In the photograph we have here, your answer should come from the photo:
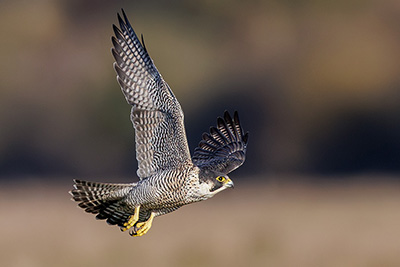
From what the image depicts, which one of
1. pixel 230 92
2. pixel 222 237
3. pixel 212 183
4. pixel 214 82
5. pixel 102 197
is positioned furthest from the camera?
pixel 214 82

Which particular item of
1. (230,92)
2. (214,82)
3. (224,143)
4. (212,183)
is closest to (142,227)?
(212,183)

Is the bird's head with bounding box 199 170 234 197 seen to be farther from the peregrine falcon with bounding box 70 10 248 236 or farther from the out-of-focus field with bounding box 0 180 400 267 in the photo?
the out-of-focus field with bounding box 0 180 400 267

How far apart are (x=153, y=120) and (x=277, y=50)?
24944mm

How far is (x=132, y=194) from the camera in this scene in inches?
333

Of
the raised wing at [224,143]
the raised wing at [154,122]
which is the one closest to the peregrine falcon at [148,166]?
the raised wing at [154,122]

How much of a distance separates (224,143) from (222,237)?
348cm

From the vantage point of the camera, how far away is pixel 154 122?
8664 millimetres

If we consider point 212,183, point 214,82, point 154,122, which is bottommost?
point 214,82

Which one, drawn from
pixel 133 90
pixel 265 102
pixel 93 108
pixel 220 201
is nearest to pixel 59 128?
pixel 93 108

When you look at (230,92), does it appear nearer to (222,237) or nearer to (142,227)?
(222,237)

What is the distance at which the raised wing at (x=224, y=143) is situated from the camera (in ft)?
31.5

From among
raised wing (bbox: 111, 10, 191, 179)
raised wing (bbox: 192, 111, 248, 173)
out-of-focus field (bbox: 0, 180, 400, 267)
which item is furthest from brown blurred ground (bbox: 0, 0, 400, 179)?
raised wing (bbox: 111, 10, 191, 179)

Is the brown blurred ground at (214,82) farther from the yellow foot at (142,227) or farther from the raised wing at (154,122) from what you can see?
the raised wing at (154,122)

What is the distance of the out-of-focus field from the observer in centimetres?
1197
